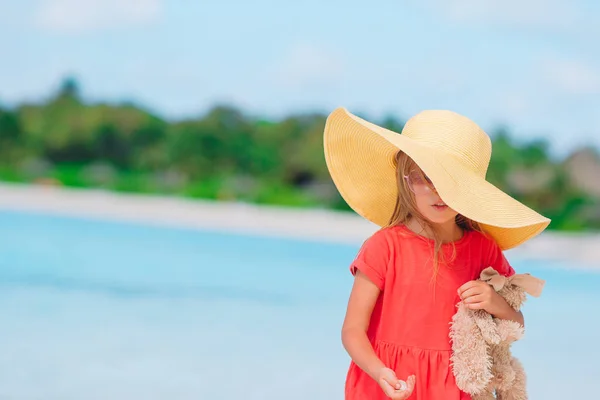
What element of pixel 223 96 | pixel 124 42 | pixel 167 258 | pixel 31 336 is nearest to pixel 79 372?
pixel 31 336

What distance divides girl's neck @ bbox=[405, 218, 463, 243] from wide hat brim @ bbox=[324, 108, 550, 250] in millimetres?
83

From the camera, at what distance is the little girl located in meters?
1.68

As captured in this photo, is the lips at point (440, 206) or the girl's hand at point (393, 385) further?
the lips at point (440, 206)

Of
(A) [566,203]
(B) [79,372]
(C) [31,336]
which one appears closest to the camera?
(B) [79,372]

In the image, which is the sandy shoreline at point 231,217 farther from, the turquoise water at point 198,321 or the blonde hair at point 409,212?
the blonde hair at point 409,212

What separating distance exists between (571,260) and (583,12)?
7.08 metres

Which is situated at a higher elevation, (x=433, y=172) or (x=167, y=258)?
(x=433, y=172)

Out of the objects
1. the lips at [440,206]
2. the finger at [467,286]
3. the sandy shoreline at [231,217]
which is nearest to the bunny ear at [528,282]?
the finger at [467,286]

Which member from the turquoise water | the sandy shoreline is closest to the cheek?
the turquoise water

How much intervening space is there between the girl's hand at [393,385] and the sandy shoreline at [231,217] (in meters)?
6.54

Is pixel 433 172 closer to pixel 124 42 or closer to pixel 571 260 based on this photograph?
pixel 571 260

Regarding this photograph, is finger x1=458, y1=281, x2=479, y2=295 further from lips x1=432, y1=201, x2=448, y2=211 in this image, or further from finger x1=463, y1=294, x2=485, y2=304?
lips x1=432, y1=201, x2=448, y2=211

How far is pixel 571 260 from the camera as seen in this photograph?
321 inches

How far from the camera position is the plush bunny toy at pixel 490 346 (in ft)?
5.58
